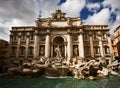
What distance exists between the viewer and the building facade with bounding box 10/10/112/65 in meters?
36.7

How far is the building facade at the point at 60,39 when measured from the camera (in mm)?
36719

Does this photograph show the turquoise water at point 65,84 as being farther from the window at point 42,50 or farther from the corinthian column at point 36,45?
the window at point 42,50

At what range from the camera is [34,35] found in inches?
1523

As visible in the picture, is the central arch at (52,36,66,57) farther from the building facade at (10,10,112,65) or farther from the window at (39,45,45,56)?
the window at (39,45,45,56)

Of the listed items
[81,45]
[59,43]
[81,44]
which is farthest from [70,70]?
[59,43]

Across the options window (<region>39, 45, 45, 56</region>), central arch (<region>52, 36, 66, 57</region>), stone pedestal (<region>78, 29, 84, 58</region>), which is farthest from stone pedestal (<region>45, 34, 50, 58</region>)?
stone pedestal (<region>78, 29, 84, 58</region>)

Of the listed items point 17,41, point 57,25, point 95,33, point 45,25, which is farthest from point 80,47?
point 17,41

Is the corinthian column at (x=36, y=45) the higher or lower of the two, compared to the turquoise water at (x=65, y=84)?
A: higher

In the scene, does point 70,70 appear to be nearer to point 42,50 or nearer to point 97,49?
point 42,50

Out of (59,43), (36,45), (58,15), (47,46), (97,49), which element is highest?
(58,15)

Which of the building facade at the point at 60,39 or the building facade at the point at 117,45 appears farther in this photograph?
the building facade at the point at 117,45

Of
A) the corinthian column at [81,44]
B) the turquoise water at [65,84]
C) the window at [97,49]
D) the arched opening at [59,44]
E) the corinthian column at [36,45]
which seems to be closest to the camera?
the turquoise water at [65,84]

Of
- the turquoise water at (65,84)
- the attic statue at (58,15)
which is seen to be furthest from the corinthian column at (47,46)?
the turquoise water at (65,84)

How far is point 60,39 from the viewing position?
39094mm
